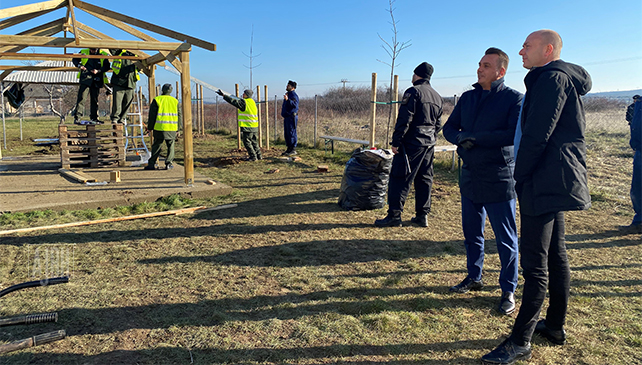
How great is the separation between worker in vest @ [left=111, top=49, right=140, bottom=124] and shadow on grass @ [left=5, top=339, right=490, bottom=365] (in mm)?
7641

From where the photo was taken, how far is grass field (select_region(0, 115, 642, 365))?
266 cm

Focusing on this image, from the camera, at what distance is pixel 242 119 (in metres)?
10.8

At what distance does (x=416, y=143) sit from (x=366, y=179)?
109 cm

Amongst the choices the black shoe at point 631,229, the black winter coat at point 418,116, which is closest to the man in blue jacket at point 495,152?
the black winter coat at point 418,116

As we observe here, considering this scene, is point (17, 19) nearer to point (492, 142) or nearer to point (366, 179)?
point (366, 179)

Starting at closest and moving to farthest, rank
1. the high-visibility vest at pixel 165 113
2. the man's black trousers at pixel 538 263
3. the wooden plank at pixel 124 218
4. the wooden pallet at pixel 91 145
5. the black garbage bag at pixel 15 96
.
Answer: the man's black trousers at pixel 538 263 < the wooden plank at pixel 124 218 < the high-visibility vest at pixel 165 113 < the wooden pallet at pixel 91 145 < the black garbage bag at pixel 15 96

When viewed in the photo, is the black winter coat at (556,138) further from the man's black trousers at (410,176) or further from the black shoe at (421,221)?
the black shoe at (421,221)

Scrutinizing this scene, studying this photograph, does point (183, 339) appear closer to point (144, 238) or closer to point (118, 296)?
point (118, 296)

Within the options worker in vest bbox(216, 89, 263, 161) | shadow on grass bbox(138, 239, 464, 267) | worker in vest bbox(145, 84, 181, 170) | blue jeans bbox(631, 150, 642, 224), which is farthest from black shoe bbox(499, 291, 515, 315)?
worker in vest bbox(216, 89, 263, 161)

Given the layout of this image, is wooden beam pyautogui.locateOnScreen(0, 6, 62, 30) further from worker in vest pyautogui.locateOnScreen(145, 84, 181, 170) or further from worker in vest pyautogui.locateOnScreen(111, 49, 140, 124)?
worker in vest pyautogui.locateOnScreen(145, 84, 181, 170)

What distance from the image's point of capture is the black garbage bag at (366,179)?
19.5ft

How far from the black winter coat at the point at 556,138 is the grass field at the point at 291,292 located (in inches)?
39.4

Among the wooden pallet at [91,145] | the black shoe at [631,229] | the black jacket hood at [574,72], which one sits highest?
the black jacket hood at [574,72]

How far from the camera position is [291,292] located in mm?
3529
